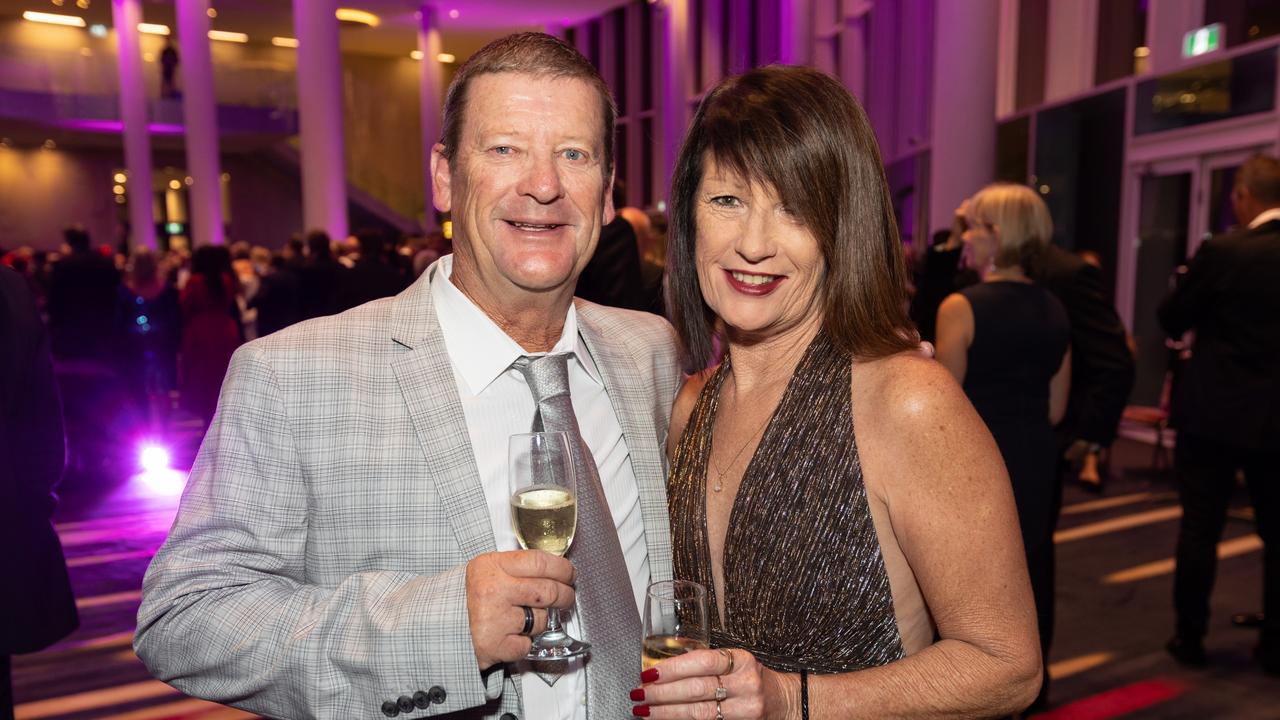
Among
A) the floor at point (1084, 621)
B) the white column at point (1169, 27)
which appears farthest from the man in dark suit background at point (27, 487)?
the white column at point (1169, 27)

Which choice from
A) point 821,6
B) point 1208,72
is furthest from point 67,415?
point 821,6

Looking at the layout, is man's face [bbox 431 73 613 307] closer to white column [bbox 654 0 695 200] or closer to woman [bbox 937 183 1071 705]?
woman [bbox 937 183 1071 705]

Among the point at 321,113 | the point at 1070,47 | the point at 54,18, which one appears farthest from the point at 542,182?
the point at 54,18

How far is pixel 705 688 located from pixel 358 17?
77.8 ft

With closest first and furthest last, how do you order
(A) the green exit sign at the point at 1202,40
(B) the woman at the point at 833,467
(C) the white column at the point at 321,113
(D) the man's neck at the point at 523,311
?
1. (B) the woman at the point at 833,467
2. (D) the man's neck at the point at 523,311
3. (A) the green exit sign at the point at 1202,40
4. (C) the white column at the point at 321,113

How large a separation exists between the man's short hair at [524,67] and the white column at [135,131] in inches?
739

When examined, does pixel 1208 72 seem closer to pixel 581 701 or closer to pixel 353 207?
pixel 581 701

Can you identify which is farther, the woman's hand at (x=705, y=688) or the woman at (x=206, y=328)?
the woman at (x=206, y=328)

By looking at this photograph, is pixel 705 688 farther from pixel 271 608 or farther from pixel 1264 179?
pixel 1264 179

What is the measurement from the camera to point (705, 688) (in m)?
1.21

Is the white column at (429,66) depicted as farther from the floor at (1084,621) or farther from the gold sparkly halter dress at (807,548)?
the gold sparkly halter dress at (807,548)

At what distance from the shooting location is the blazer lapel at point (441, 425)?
4.77 ft

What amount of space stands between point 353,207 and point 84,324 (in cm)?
1903

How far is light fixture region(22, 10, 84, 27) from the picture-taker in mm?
21844
